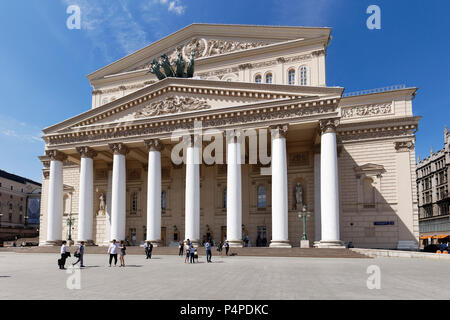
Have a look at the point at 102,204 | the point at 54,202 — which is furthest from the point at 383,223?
the point at 54,202

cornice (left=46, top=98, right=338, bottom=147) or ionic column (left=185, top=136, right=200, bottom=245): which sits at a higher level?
cornice (left=46, top=98, right=338, bottom=147)

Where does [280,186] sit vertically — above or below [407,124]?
below

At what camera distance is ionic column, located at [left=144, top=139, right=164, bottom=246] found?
108 feet

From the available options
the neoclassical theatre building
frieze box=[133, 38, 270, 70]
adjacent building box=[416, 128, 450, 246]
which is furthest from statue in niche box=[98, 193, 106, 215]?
adjacent building box=[416, 128, 450, 246]

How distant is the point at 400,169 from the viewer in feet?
114

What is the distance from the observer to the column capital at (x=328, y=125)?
28.6 m

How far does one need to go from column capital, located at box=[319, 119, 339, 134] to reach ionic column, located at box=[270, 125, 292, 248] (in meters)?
2.92

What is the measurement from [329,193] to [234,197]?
768 cm

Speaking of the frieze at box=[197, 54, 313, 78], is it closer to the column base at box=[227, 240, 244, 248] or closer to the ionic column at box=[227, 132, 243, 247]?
the ionic column at box=[227, 132, 243, 247]

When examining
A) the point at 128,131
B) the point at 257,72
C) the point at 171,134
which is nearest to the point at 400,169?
the point at 257,72

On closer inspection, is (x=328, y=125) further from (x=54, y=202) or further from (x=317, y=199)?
(x=54, y=202)

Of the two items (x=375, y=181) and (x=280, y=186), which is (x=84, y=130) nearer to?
(x=280, y=186)
